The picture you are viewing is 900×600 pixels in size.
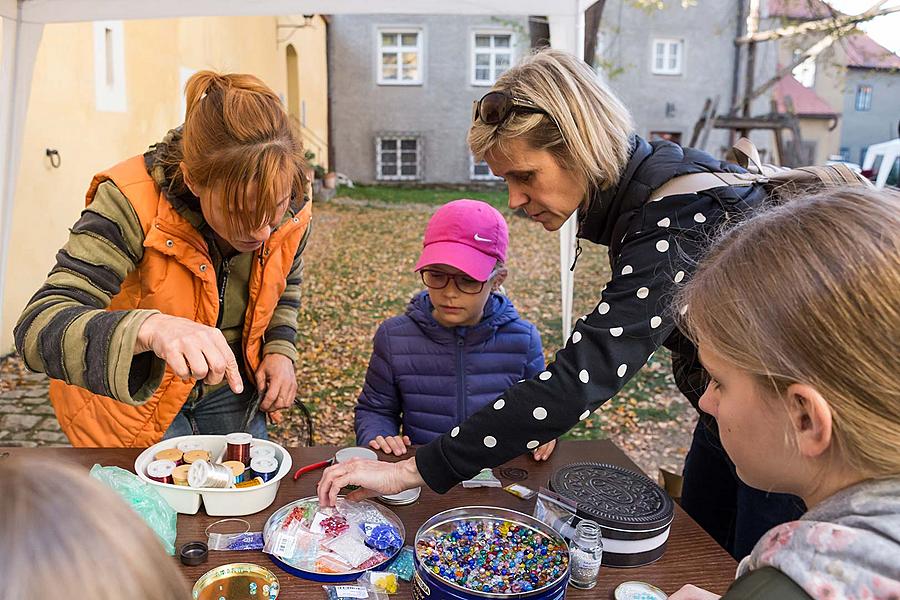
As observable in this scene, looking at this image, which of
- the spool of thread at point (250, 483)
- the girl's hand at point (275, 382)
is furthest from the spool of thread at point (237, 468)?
the girl's hand at point (275, 382)

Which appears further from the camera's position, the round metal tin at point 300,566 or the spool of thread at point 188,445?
the spool of thread at point 188,445

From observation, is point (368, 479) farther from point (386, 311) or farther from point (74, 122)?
point (386, 311)

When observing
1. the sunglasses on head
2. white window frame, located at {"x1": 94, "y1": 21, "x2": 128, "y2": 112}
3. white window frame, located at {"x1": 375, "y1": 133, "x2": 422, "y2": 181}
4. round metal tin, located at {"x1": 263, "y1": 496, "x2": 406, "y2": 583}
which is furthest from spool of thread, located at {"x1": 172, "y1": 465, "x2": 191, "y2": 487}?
white window frame, located at {"x1": 375, "y1": 133, "x2": 422, "y2": 181}

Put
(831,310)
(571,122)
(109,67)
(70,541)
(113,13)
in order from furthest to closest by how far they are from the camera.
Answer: (109,67) < (113,13) < (571,122) < (831,310) < (70,541)

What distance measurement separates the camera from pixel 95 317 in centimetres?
146

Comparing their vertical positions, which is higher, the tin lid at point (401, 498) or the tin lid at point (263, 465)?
the tin lid at point (263, 465)

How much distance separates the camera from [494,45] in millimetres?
18250

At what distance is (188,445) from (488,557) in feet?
2.67

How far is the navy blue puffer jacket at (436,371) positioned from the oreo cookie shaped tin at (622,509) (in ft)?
2.16

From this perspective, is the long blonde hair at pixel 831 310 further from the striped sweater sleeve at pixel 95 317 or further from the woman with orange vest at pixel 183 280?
the striped sweater sleeve at pixel 95 317

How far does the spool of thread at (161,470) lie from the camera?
151cm

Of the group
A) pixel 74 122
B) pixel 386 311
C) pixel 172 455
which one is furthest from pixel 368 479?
pixel 386 311

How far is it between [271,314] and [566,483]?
107 cm

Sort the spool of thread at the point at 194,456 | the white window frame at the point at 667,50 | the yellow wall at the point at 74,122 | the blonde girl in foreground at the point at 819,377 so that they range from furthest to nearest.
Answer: the white window frame at the point at 667,50, the yellow wall at the point at 74,122, the spool of thread at the point at 194,456, the blonde girl in foreground at the point at 819,377
